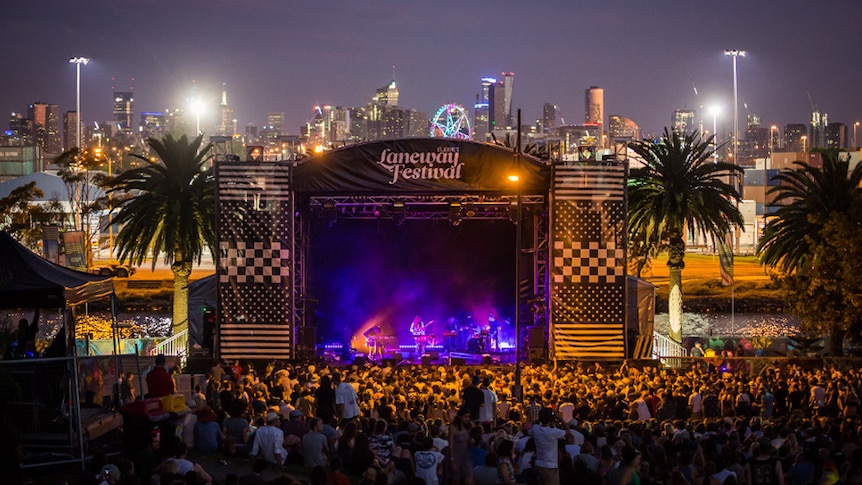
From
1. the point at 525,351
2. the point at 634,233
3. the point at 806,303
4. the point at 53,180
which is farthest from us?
the point at 53,180

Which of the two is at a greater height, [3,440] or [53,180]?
[53,180]

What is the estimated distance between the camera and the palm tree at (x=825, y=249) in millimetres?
32656

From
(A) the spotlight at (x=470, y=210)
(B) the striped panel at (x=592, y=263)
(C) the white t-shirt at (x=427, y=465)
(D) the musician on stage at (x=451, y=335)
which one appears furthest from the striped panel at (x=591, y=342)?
(C) the white t-shirt at (x=427, y=465)

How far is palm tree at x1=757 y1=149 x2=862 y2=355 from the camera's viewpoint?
32.7 meters

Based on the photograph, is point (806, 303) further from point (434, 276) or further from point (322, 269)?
point (322, 269)

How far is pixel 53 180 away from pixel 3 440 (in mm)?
65805

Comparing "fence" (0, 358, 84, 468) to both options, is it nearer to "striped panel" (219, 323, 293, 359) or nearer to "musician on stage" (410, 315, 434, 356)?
"striped panel" (219, 323, 293, 359)

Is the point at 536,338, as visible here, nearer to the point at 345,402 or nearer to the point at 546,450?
the point at 345,402

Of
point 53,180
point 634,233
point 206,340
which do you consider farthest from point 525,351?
point 53,180

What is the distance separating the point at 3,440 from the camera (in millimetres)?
11336

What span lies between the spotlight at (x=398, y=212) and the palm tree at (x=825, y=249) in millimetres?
12644

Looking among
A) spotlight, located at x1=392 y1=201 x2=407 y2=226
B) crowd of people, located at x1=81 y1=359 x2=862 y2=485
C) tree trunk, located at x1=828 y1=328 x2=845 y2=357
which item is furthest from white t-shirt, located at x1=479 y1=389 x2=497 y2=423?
tree trunk, located at x1=828 y1=328 x2=845 y2=357

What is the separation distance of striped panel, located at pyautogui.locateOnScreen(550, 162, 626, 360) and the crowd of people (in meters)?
8.24

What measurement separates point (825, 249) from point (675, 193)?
4.98 m
